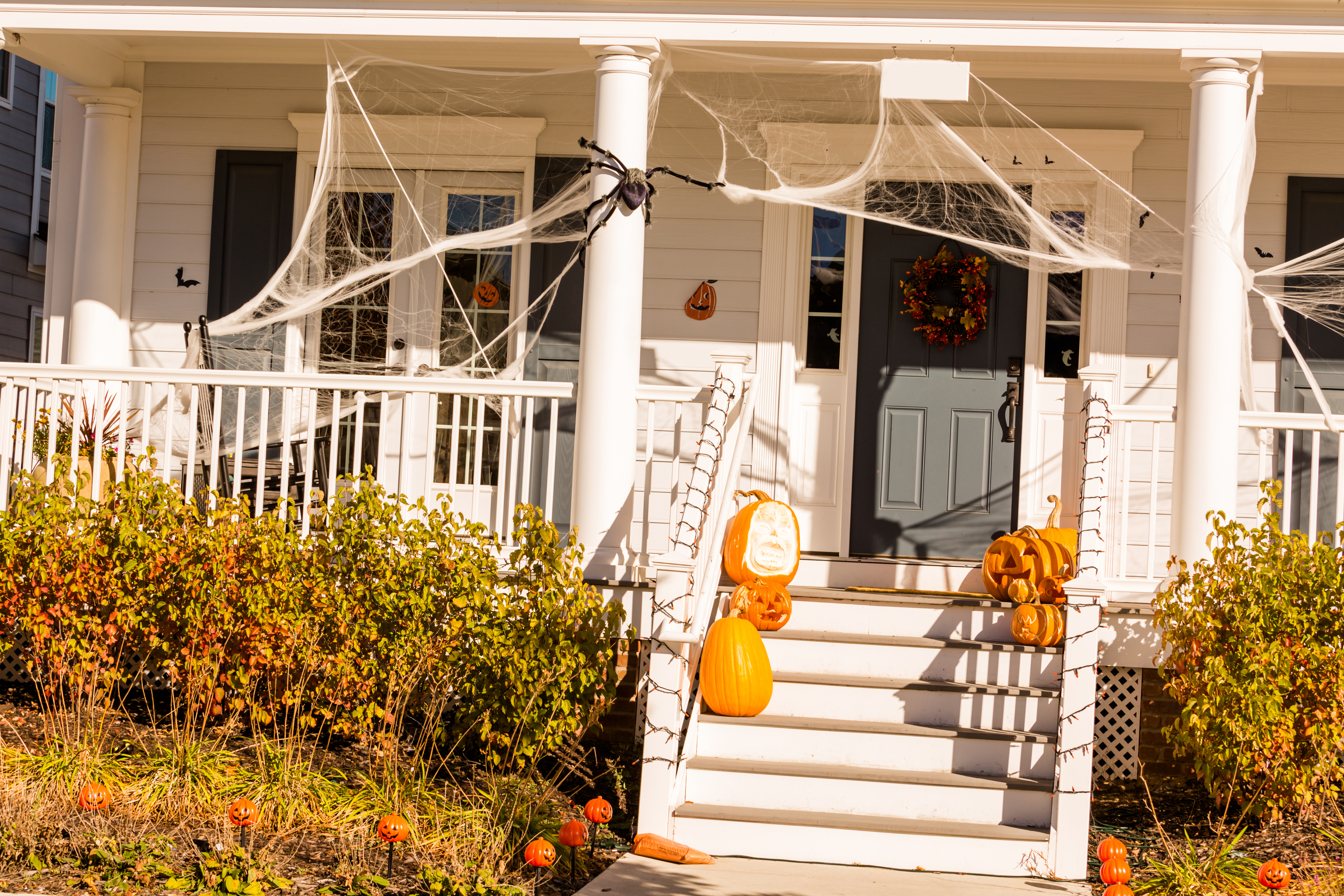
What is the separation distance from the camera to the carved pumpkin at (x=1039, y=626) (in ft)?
18.0

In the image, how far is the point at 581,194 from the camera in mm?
6332

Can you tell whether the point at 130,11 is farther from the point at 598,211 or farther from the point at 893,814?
the point at 893,814

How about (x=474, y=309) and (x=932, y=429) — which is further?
(x=474, y=309)

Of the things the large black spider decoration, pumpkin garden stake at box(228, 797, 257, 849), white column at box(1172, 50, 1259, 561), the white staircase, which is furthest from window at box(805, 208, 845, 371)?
pumpkin garden stake at box(228, 797, 257, 849)

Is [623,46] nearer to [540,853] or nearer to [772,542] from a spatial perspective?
[772,542]

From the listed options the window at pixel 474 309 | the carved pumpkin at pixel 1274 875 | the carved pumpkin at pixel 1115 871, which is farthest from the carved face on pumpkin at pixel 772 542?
the carved pumpkin at pixel 1274 875

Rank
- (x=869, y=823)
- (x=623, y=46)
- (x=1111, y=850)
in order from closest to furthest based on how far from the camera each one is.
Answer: (x=1111, y=850)
(x=869, y=823)
(x=623, y=46)

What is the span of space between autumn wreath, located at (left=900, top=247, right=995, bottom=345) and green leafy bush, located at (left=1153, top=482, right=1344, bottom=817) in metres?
2.56

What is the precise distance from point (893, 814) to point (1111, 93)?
15.3 feet

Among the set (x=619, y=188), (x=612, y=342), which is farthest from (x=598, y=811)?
(x=619, y=188)

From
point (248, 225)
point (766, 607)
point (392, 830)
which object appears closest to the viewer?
point (392, 830)

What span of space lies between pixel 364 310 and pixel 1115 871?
5512 millimetres

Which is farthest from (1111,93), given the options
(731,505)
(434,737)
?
(434,737)

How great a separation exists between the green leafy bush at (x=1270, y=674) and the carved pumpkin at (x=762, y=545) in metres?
1.78
